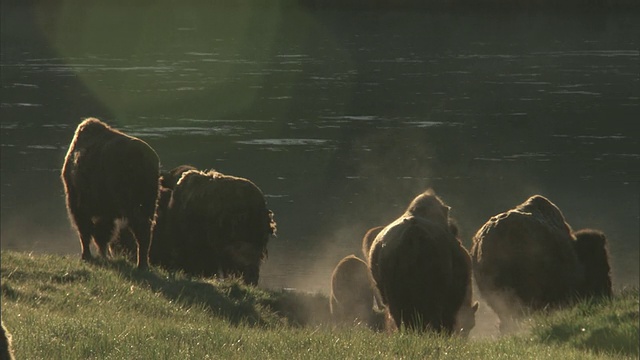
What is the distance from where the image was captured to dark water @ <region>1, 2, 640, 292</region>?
31.0 m

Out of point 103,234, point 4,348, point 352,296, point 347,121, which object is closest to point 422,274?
point 352,296

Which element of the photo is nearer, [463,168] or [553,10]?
[463,168]

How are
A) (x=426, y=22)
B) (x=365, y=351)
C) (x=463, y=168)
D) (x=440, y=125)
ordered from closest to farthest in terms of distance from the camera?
(x=365, y=351)
(x=463, y=168)
(x=440, y=125)
(x=426, y=22)

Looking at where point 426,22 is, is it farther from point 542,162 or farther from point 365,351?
point 365,351

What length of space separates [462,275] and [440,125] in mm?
39914

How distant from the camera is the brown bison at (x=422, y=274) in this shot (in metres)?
12.7

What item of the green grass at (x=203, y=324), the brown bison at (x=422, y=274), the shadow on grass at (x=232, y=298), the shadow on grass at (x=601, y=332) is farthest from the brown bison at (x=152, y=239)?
the shadow on grass at (x=601, y=332)

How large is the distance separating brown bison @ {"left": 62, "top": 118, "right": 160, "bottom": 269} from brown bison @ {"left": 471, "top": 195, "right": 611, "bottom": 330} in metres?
4.49

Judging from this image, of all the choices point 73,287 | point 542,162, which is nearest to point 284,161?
point 542,162

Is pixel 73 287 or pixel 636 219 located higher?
pixel 73 287

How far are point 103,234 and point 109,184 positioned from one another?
3.01ft

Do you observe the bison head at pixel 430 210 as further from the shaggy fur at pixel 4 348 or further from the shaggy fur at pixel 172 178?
the shaggy fur at pixel 4 348

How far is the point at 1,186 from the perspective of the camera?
36.9m

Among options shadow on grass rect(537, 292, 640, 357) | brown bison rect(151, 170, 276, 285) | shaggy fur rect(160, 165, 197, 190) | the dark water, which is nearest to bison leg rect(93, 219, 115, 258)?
brown bison rect(151, 170, 276, 285)
